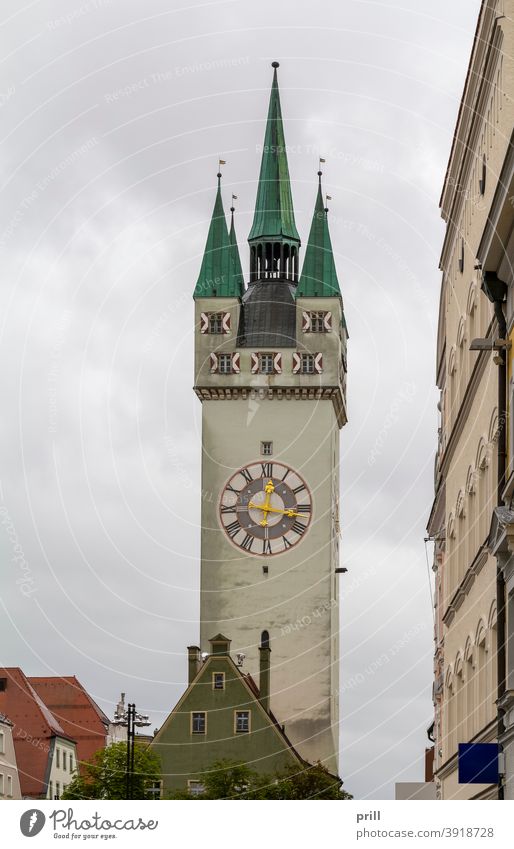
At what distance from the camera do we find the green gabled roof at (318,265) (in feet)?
306

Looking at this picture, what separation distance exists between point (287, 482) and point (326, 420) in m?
3.85

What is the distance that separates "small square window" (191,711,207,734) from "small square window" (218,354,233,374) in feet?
68.8

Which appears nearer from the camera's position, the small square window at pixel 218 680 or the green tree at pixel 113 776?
the green tree at pixel 113 776

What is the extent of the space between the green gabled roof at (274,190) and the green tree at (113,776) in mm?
34408

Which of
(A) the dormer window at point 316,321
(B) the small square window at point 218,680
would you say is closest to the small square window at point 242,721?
(B) the small square window at point 218,680

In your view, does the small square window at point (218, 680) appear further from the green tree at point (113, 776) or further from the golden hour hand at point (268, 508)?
the golden hour hand at point (268, 508)

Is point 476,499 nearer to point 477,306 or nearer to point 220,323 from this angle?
point 477,306

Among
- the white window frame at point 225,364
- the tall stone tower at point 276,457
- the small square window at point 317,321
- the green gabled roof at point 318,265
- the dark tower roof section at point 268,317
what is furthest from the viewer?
the green gabled roof at point 318,265

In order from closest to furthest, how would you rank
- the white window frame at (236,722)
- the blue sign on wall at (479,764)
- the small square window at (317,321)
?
the blue sign on wall at (479,764)
the white window frame at (236,722)
the small square window at (317,321)

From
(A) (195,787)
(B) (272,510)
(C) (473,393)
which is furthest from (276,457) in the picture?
(C) (473,393)

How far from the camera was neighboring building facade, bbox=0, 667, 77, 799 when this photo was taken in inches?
3191

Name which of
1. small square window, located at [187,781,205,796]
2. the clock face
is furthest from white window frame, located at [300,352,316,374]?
small square window, located at [187,781,205,796]

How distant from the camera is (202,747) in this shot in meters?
73.2

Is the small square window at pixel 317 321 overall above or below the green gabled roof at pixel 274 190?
below
